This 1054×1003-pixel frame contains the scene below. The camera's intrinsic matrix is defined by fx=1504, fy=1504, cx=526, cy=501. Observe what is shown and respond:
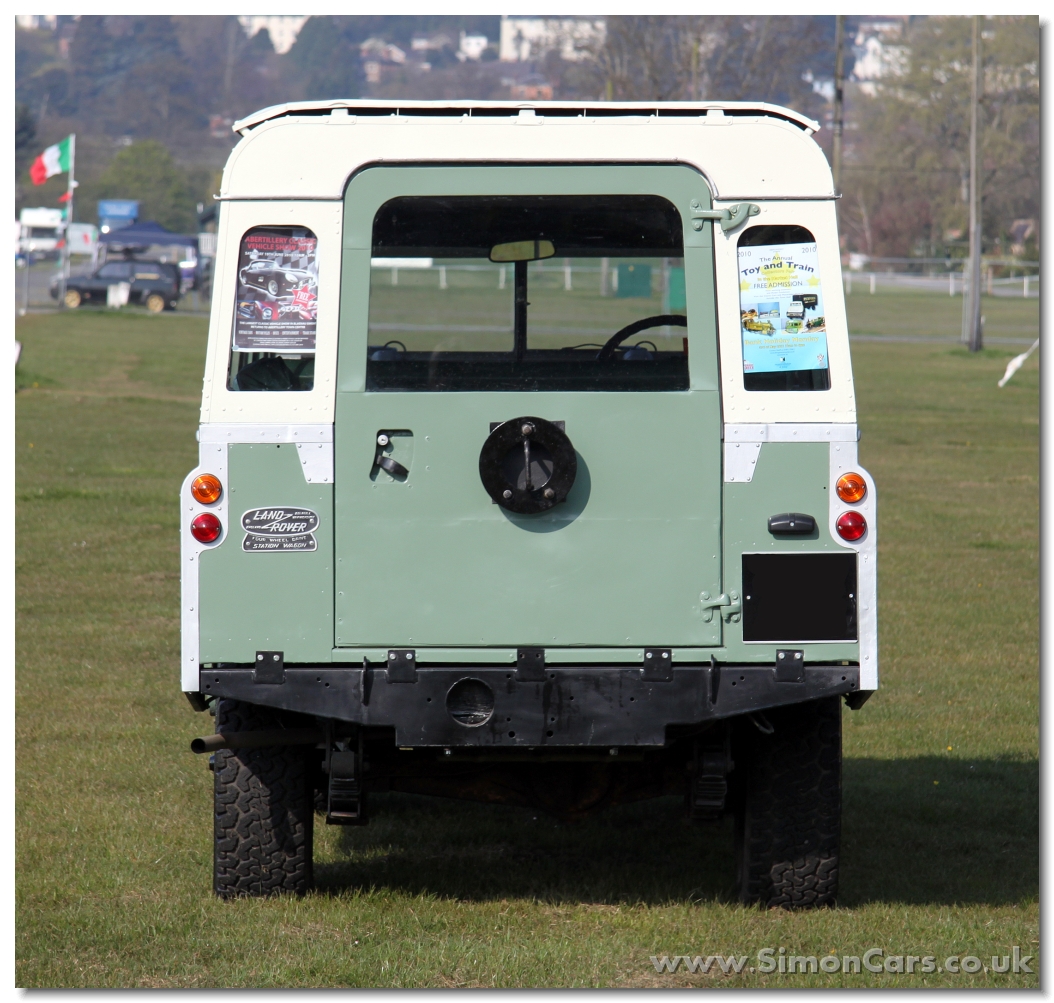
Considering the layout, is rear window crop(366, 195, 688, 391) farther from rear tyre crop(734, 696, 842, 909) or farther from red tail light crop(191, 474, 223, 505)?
rear tyre crop(734, 696, 842, 909)

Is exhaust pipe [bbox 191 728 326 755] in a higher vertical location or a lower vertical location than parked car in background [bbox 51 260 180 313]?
lower

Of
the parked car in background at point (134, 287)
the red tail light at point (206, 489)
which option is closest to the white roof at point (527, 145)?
the red tail light at point (206, 489)

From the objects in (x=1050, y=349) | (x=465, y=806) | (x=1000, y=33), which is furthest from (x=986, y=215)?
(x=465, y=806)

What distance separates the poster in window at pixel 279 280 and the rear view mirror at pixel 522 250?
646 mm

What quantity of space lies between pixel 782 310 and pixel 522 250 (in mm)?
903

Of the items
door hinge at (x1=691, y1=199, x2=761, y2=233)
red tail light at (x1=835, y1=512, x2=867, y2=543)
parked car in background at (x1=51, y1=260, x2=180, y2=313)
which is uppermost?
parked car in background at (x1=51, y1=260, x2=180, y2=313)

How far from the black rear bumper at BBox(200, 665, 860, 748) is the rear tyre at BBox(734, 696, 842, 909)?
0.34 metres

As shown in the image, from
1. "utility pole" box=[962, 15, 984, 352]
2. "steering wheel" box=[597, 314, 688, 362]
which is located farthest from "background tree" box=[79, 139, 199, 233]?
"steering wheel" box=[597, 314, 688, 362]

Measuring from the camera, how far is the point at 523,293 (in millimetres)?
5441

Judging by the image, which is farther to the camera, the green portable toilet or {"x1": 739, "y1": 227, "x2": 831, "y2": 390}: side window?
the green portable toilet

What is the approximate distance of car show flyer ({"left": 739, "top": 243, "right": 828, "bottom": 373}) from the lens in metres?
4.66

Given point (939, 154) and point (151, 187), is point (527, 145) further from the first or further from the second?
point (151, 187)

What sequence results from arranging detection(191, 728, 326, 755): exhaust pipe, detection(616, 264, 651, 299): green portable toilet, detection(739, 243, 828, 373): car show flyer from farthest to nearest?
detection(616, 264, 651, 299): green portable toilet, detection(191, 728, 326, 755): exhaust pipe, detection(739, 243, 828, 373): car show flyer

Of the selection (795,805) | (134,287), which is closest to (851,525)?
(795,805)
